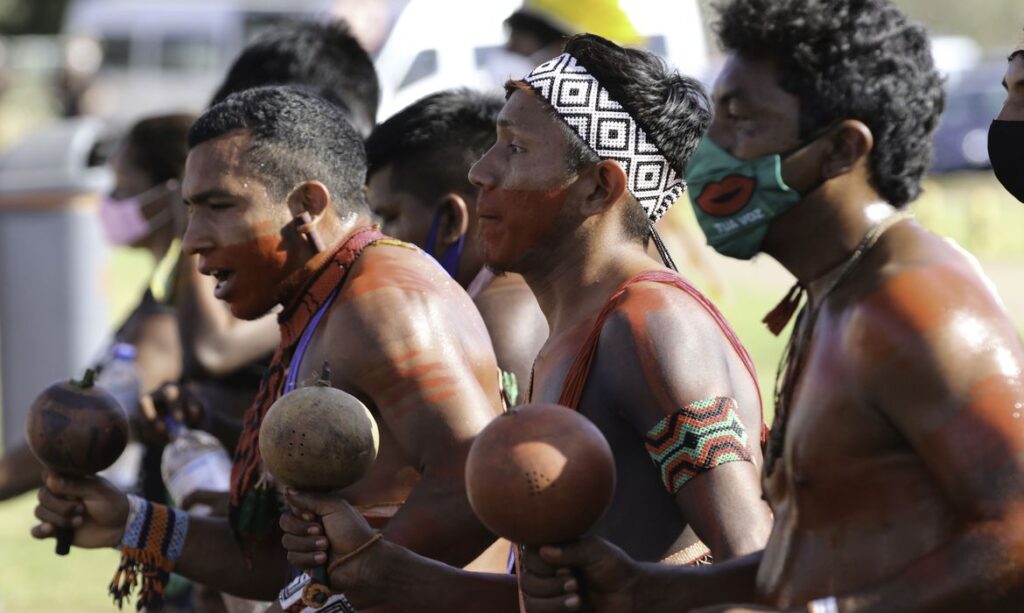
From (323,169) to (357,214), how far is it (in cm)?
16

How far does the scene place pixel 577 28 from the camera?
298 inches

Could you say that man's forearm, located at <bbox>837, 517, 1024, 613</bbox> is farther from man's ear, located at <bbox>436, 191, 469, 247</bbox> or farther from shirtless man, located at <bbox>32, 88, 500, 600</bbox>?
man's ear, located at <bbox>436, 191, 469, 247</bbox>

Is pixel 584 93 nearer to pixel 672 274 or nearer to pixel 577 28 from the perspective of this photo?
pixel 672 274

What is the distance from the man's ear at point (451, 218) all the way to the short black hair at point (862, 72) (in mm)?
2314

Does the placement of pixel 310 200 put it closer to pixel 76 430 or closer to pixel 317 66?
pixel 76 430

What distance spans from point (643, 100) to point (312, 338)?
109 cm

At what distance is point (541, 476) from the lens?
2.95 metres

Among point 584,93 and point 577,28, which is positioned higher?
point 584,93

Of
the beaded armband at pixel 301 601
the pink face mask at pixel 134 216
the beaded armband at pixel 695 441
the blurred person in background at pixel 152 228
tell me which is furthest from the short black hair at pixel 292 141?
the pink face mask at pixel 134 216

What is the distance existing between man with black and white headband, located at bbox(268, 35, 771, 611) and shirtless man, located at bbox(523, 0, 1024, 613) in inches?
9.5

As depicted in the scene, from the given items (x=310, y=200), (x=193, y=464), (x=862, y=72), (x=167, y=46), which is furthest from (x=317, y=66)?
(x=167, y=46)

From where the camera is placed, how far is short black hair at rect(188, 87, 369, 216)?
4523 mm

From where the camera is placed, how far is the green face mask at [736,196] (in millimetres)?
3020

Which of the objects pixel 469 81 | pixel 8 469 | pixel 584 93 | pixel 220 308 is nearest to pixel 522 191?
pixel 584 93
